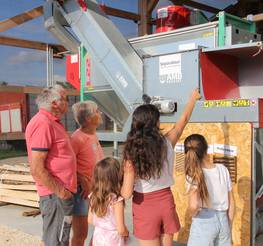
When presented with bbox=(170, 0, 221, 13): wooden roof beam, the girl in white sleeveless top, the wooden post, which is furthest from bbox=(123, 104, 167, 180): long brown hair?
bbox=(170, 0, 221, 13): wooden roof beam

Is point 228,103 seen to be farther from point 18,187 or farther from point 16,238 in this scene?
point 18,187

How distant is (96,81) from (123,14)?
274 cm

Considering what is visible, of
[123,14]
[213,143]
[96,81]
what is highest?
[123,14]

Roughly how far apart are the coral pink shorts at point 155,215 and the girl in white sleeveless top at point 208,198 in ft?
0.73

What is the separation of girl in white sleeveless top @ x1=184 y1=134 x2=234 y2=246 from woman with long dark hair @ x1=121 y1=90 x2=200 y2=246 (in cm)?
18

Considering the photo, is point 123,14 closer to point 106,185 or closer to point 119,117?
point 119,117

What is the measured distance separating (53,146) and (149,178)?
773 mm

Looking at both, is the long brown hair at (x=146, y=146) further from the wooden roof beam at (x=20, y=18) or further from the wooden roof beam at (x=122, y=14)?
the wooden roof beam at (x=122, y=14)

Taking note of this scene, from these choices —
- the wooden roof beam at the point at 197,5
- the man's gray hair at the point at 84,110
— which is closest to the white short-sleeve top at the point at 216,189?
the man's gray hair at the point at 84,110

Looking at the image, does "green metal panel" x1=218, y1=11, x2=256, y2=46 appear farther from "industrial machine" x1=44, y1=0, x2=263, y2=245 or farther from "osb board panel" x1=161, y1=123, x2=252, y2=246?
"osb board panel" x1=161, y1=123, x2=252, y2=246

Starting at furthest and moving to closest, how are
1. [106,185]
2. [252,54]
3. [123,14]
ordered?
[123,14] < [252,54] < [106,185]

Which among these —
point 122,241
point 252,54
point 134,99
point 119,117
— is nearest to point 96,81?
point 119,117

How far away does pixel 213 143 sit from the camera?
357cm

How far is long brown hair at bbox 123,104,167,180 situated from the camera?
2.52 meters
